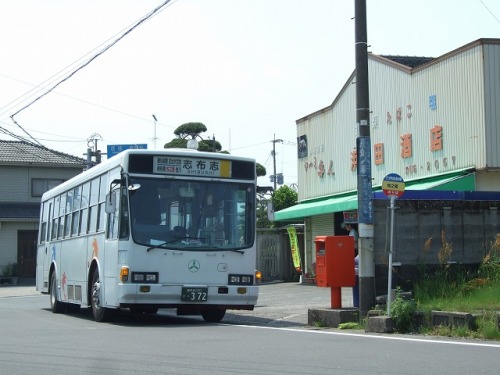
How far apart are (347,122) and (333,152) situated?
4.85 ft

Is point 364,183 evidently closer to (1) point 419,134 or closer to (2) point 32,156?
(1) point 419,134

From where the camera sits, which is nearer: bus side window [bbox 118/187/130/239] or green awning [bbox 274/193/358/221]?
bus side window [bbox 118/187/130/239]

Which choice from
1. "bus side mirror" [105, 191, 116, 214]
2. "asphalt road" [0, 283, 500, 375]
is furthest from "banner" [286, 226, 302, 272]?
"bus side mirror" [105, 191, 116, 214]

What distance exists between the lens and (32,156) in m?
49.5

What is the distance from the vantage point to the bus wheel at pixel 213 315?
55.5 ft

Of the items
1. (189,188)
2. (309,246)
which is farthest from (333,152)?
(189,188)

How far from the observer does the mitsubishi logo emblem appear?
15.5m

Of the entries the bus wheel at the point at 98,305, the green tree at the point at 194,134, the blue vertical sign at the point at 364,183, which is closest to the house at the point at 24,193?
the green tree at the point at 194,134

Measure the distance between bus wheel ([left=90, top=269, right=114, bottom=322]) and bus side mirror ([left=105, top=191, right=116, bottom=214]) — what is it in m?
1.98

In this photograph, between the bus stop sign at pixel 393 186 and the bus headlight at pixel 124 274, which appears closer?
the bus stop sign at pixel 393 186

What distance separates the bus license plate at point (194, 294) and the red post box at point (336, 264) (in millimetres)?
2179

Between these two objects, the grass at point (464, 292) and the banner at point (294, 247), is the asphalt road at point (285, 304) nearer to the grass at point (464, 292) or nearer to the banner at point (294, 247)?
the banner at point (294, 247)

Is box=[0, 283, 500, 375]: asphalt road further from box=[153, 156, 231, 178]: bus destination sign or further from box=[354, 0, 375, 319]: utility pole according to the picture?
box=[153, 156, 231, 178]: bus destination sign

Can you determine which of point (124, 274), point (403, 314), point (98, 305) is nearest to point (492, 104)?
point (403, 314)
